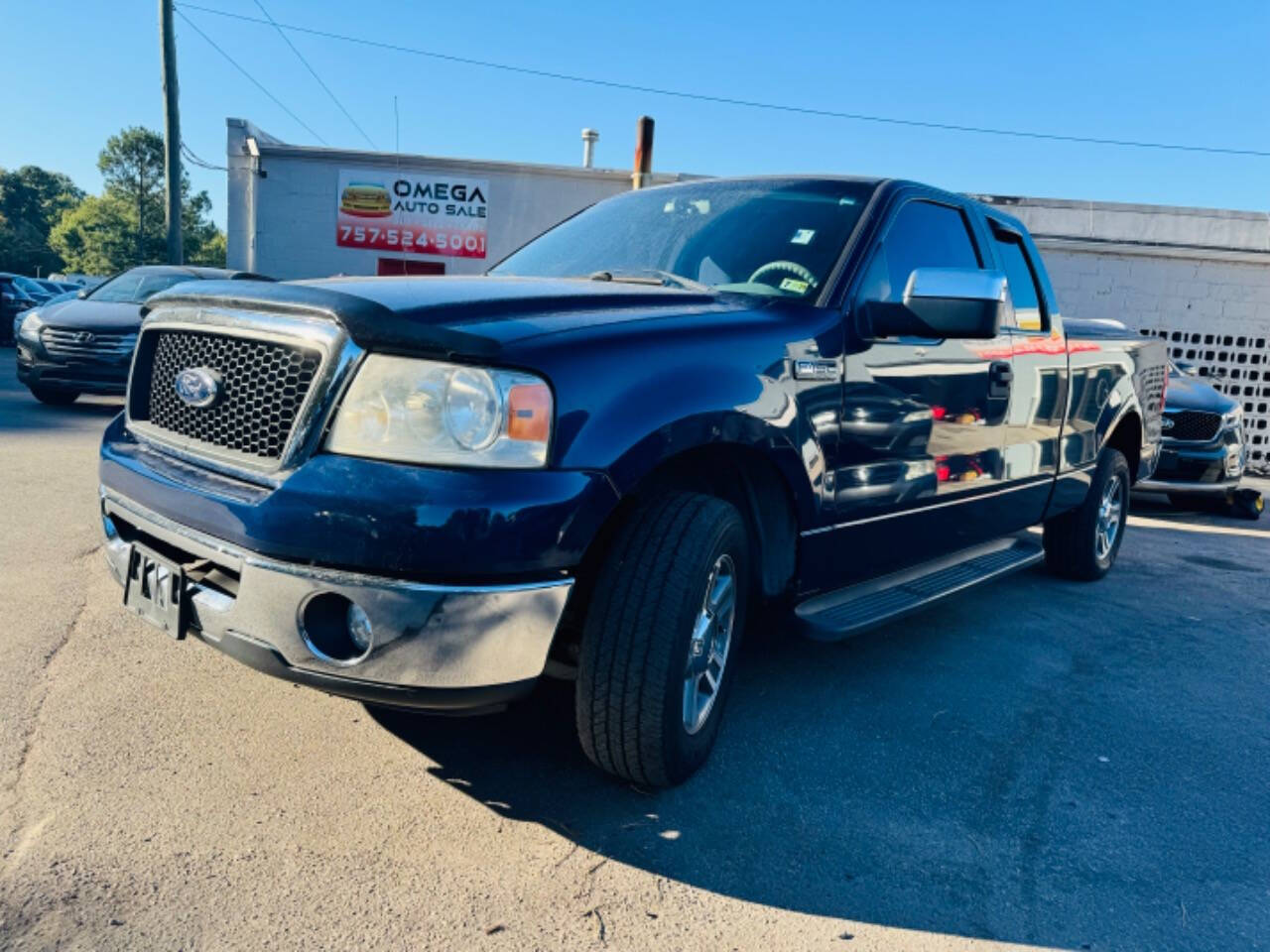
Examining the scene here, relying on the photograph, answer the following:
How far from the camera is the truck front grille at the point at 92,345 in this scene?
8922mm

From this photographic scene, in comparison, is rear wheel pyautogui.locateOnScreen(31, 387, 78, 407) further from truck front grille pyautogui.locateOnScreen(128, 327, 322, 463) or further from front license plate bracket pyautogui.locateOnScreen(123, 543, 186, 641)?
front license plate bracket pyautogui.locateOnScreen(123, 543, 186, 641)

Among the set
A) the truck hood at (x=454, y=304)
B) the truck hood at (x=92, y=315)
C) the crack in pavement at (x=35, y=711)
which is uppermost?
the truck hood at (x=454, y=304)

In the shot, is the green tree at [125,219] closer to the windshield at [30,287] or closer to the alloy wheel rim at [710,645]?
the windshield at [30,287]

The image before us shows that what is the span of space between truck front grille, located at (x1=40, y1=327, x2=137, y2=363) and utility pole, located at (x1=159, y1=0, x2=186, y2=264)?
8.75m

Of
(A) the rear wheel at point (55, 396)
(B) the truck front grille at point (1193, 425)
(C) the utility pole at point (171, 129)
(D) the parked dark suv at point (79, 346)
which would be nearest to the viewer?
(B) the truck front grille at point (1193, 425)

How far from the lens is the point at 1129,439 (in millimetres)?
5789

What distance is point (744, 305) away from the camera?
2.91 meters

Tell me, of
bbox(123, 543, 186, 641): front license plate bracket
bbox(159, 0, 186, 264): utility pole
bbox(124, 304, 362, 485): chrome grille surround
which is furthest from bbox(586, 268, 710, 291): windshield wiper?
bbox(159, 0, 186, 264): utility pole

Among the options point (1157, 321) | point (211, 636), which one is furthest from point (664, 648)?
point (1157, 321)

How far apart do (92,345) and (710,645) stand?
8.42 metres

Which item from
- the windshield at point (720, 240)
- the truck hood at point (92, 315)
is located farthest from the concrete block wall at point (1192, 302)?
the truck hood at point (92, 315)

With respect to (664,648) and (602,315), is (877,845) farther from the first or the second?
(602,315)

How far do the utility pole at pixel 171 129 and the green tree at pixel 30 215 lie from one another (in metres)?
81.7

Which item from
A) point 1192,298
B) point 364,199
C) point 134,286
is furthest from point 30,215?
point 1192,298
